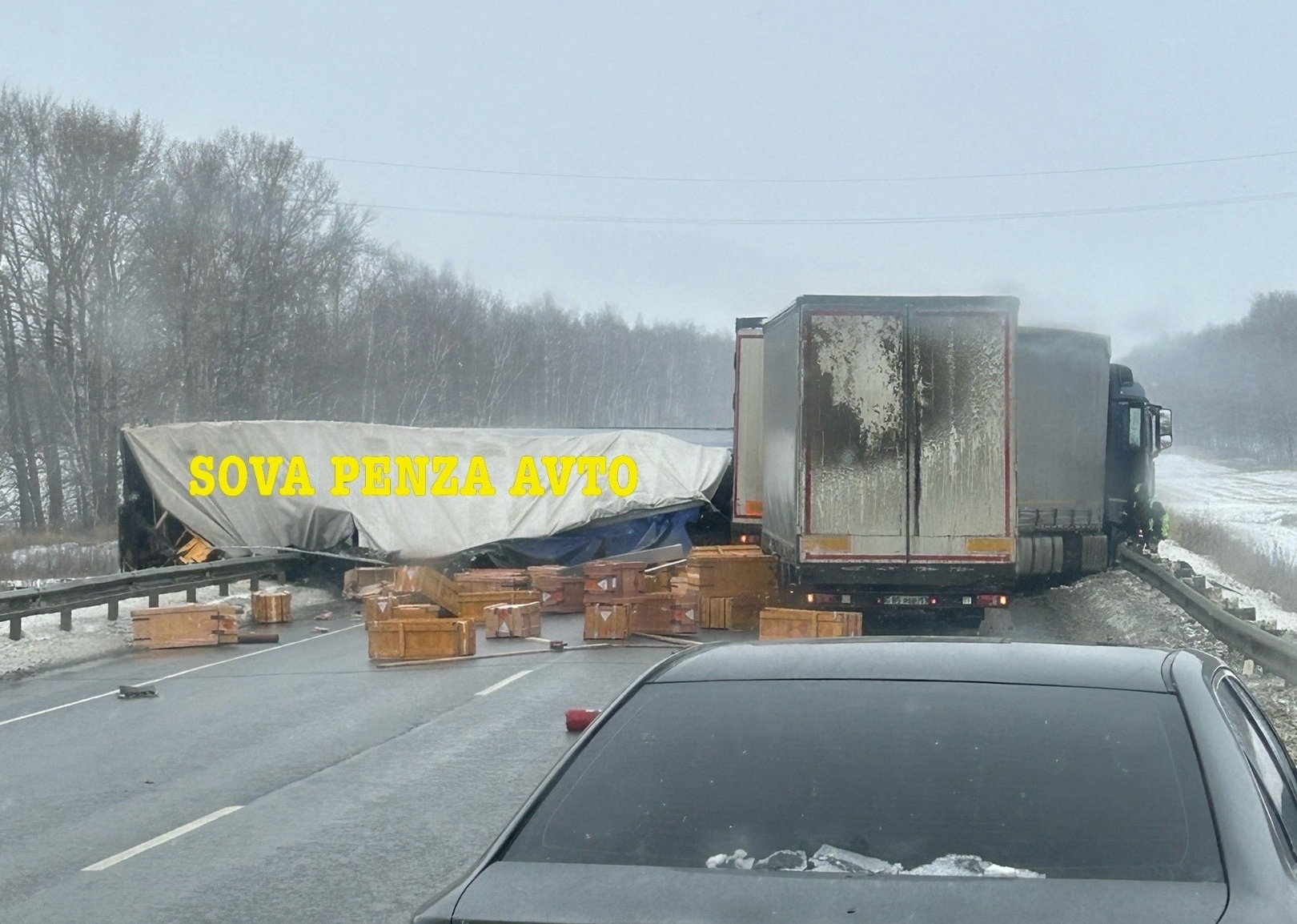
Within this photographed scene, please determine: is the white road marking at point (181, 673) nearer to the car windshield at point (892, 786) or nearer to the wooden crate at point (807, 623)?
the wooden crate at point (807, 623)

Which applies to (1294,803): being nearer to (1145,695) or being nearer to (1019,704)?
(1145,695)

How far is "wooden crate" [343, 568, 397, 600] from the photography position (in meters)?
26.8

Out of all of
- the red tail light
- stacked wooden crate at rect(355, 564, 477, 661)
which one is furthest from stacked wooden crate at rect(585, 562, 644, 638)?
the red tail light

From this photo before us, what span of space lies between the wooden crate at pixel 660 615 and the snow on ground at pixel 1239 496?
16311 mm

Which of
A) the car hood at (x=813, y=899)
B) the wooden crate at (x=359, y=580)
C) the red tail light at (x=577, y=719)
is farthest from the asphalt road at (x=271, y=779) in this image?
the wooden crate at (x=359, y=580)

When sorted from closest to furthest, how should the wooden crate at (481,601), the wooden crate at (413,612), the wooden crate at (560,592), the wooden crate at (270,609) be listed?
the wooden crate at (413,612), the wooden crate at (481,601), the wooden crate at (270,609), the wooden crate at (560,592)

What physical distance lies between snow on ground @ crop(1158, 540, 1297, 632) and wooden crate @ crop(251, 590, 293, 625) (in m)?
13.2

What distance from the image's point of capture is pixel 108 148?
49.1 metres

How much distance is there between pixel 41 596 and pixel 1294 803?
18.0 meters

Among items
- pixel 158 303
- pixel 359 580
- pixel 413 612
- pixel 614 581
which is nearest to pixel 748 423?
pixel 614 581

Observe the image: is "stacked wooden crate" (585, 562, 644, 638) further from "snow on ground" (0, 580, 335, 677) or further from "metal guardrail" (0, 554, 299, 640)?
"metal guardrail" (0, 554, 299, 640)

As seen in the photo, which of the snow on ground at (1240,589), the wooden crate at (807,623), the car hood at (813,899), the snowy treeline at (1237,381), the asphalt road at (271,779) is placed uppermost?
the snowy treeline at (1237,381)

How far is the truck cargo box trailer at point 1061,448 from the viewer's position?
763 inches

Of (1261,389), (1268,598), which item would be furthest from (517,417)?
(1268,598)
